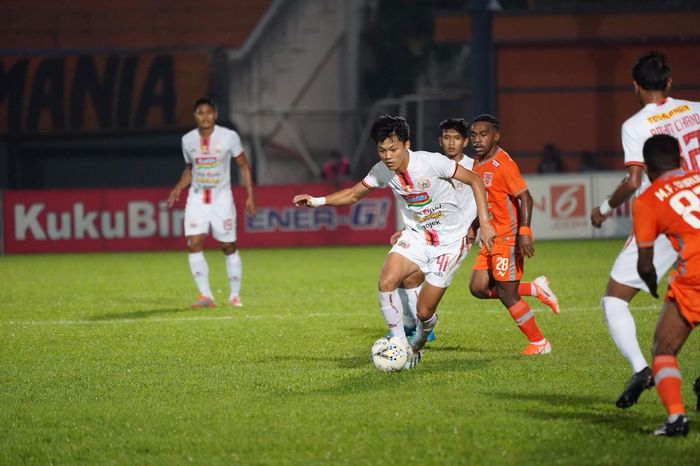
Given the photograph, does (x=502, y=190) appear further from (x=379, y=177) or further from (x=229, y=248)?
(x=229, y=248)

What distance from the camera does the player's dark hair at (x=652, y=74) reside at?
7.31 meters

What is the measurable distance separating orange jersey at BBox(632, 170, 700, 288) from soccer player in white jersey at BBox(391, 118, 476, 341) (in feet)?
11.1

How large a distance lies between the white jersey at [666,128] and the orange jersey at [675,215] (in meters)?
0.67

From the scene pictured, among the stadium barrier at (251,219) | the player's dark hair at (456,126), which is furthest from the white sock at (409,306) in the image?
the stadium barrier at (251,219)

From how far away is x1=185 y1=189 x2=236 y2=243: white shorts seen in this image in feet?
45.3

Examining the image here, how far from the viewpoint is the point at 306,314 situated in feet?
42.1

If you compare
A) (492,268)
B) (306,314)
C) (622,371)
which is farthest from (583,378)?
(306,314)

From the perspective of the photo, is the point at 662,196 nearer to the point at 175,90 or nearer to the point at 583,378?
the point at 583,378

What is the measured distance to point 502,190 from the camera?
9.51 meters

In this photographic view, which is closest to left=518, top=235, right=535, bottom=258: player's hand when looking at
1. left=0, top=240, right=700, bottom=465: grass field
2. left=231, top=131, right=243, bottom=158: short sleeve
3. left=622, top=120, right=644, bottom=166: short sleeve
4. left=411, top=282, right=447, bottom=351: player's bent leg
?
left=411, top=282, right=447, bottom=351: player's bent leg

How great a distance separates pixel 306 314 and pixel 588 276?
500cm

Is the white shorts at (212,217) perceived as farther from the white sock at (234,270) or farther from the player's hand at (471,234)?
the player's hand at (471,234)

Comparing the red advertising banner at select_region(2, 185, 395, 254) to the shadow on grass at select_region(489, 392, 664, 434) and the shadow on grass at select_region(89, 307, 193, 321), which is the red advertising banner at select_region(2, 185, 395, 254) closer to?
the shadow on grass at select_region(89, 307, 193, 321)

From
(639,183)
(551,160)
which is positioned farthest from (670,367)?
(551,160)
